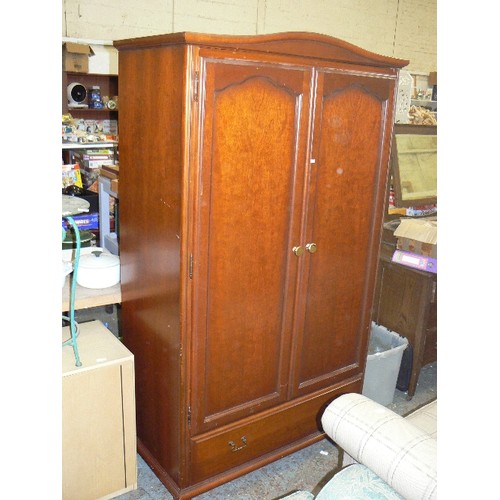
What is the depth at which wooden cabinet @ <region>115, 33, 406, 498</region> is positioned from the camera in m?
1.66

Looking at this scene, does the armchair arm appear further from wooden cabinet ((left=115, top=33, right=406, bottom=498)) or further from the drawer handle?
the drawer handle

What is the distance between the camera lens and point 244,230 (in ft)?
5.99

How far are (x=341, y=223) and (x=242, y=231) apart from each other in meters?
0.50

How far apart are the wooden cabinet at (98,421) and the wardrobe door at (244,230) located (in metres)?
0.30

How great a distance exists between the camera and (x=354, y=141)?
2.04m

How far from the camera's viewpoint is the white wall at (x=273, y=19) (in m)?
5.36

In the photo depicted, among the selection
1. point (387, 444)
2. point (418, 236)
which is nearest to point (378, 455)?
point (387, 444)

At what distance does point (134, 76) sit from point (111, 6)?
4195 millimetres

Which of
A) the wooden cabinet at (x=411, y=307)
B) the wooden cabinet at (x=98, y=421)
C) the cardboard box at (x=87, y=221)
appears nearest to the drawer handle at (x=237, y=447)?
the wooden cabinet at (x=98, y=421)

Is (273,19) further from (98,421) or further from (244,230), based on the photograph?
(98,421)

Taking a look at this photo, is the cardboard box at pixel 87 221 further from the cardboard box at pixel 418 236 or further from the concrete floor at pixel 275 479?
the cardboard box at pixel 418 236

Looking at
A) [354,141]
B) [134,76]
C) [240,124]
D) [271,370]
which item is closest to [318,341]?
[271,370]
